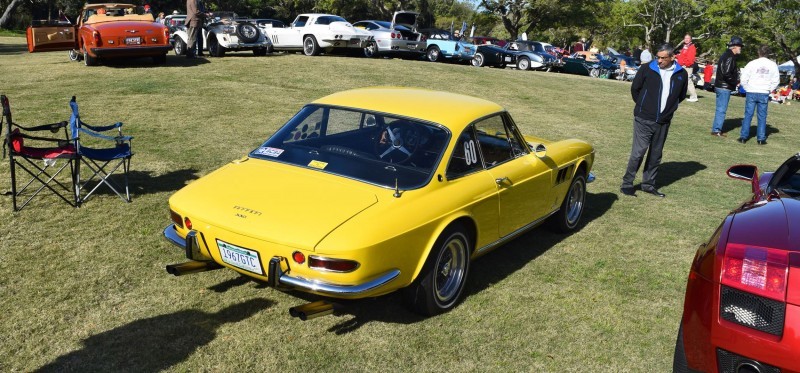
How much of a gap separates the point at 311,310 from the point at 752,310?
233 cm

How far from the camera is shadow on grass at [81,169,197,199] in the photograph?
713 centimetres

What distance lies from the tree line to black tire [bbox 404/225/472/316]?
1687 inches

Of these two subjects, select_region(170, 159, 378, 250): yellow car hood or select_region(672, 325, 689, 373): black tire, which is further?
select_region(170, 159, 378, 250): yellow car hood

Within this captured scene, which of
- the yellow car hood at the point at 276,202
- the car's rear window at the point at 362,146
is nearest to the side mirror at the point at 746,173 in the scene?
the car's rear window at the point at 362,146

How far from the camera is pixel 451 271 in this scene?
4816 mm

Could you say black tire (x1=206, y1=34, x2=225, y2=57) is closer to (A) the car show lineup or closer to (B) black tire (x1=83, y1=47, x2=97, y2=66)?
(A) the car show lineup

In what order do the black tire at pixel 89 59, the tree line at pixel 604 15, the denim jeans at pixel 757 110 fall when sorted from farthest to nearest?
1. the tree line at pixel 604 15
2. the black tire at pixel 89 59
3. the denim jeans at pixel 757 110

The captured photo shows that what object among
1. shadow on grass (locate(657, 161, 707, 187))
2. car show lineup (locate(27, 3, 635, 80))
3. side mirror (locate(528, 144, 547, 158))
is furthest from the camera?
car show lineup (locate(27, 3, 635, 80))

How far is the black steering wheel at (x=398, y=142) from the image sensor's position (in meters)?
4.92

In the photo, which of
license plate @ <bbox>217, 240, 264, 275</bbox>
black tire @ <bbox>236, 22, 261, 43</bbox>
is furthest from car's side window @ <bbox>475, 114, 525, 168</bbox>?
→ black tire @ <bbox>236, 22, 261, 43</bbox>

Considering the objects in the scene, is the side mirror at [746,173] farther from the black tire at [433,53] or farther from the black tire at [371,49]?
the black tire at [433,53]

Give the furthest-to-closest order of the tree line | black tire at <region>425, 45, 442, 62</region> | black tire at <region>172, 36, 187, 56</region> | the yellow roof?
1. the tree line
2. black tire at <region>425, 45, 442, 62</region>
3. black tire at <region>172, 36, 187, 56</region>
4. the yellow roof

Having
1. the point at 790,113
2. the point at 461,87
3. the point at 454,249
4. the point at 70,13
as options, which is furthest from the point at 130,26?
the point at 70,13

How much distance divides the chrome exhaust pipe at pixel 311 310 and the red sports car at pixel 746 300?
1965 mm
